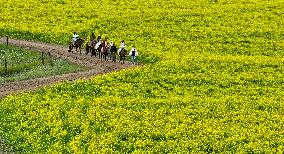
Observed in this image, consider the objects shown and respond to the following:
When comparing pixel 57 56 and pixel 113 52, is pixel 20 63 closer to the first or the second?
pixel 57 56

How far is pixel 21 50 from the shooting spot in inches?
2341

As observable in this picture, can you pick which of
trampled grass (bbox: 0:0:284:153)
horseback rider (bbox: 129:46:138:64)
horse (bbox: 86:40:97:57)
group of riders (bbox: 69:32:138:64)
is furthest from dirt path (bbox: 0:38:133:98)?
trampled grass (bbox: 0:0:284:153)

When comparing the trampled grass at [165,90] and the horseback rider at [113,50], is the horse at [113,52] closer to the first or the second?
the horseback rider at [113,50]

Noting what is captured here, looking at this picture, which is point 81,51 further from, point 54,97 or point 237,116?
point 237,116

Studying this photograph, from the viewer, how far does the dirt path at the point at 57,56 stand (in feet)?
154

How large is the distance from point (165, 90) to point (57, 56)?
565 inches

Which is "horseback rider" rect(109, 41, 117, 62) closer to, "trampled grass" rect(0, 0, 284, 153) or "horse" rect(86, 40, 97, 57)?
"horse" rect(86, 40, 97, 57)

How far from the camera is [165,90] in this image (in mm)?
46094

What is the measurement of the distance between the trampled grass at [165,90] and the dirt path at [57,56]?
1993 millimetres

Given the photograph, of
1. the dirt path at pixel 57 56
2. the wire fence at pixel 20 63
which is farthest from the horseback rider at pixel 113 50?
the wire fence at pixel 20 63

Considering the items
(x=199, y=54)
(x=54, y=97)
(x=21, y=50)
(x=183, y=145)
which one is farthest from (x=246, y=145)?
(x=21, y=50)

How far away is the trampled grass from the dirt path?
199 centimetres

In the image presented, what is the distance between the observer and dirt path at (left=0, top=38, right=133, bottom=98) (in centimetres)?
4694

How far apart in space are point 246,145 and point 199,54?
23.8 metres
